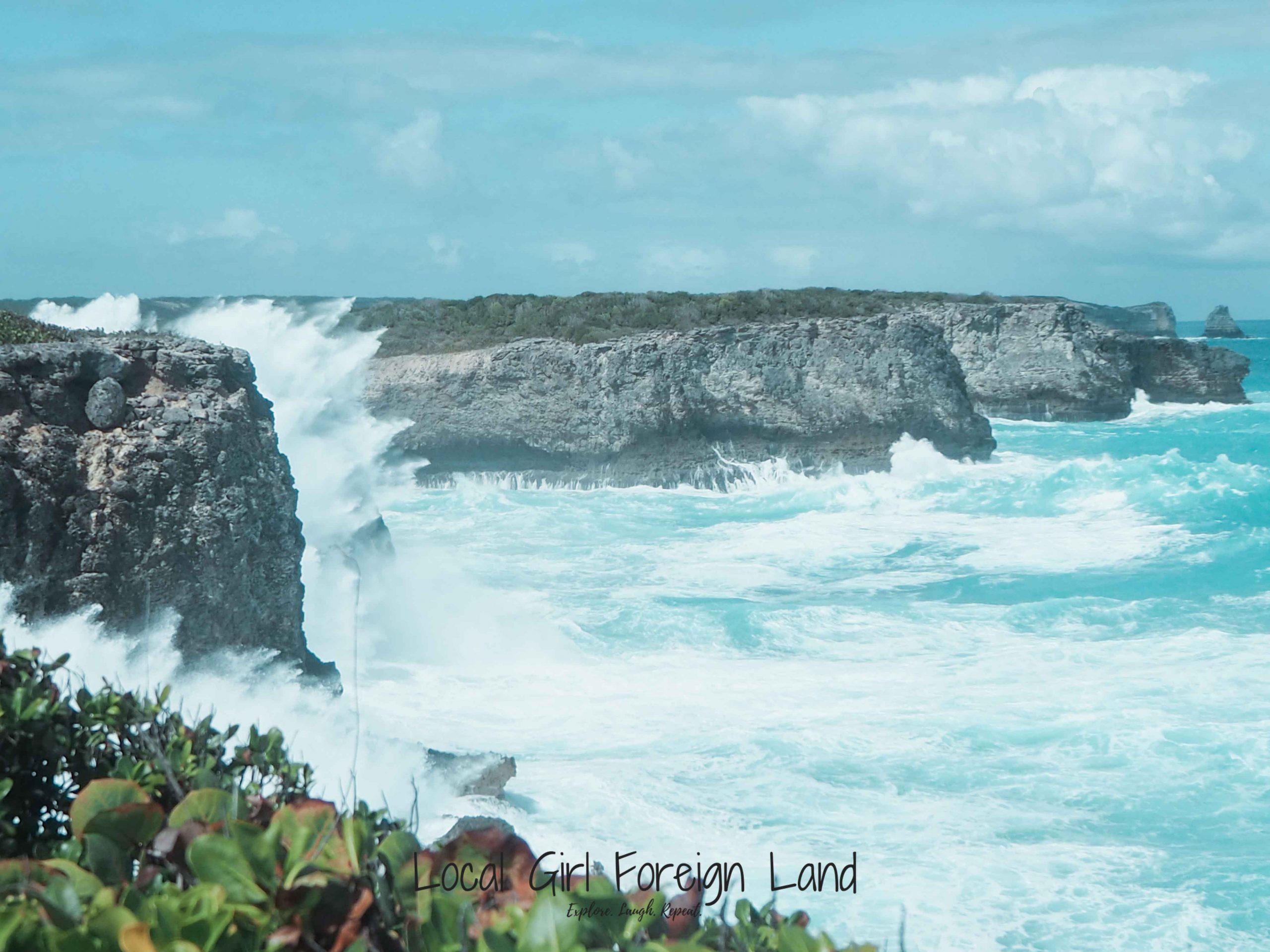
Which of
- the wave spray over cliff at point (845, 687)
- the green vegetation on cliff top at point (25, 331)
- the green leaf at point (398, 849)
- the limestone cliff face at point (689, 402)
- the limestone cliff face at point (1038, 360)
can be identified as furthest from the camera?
the limestone cliff face at point (1038, 360)

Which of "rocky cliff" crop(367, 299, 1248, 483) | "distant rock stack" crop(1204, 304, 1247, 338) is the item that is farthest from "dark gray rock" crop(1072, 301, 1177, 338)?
"rocky cliff" crop(367, 299, 1248, 483)

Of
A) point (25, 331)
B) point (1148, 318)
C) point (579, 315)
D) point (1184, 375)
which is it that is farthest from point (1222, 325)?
point (25, 331)

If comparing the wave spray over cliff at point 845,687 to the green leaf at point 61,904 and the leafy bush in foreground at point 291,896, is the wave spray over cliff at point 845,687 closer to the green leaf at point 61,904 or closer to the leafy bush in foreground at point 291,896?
the leafy bush in foreground at point 291,896

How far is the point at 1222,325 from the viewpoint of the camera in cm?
12712

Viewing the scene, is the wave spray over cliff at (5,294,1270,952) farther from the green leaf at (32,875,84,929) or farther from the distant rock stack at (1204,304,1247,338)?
the distant rock stack at (1204,304,1247,338)

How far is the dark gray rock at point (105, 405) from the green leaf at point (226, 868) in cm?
918

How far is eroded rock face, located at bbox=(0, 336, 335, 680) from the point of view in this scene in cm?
944

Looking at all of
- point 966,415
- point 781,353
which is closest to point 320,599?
point 781,353

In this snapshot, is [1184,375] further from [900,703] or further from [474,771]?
[474,771]

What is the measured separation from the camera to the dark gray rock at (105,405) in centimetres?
1003

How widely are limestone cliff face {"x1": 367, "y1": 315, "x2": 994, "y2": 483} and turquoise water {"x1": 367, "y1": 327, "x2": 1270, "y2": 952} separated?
6.28 m

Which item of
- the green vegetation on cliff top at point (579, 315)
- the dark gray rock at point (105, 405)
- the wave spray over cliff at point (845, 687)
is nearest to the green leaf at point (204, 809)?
the wave spray over cliff at point (845, 687)

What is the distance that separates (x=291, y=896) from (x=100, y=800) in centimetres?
57

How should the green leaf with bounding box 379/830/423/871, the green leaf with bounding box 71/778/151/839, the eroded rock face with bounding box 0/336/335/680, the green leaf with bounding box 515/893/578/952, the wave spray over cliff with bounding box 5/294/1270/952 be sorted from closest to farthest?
the green leaf with bounding box 515/893/578/952 < the green leaf with bounding box 379/830/423/871 < the green leaf with bounding box 71/778/151/839 < the wave spray over cliff with bounding box 5/294/1270/952 < the eroded rock face with bounding box 0/336/335/680
